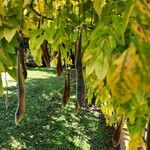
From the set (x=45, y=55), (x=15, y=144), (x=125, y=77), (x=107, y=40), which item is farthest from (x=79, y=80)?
(x=15, y=144)

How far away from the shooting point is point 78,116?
12.6 m

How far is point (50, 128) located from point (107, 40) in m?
9.54

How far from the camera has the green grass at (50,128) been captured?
9.91 m

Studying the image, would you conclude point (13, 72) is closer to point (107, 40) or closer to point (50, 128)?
point (107, 40)

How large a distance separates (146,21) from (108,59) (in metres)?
0.67

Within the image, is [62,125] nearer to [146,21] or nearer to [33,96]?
[33,96]

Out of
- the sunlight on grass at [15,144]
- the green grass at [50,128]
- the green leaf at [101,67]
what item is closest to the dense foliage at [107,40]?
the green leaf at [101,67]

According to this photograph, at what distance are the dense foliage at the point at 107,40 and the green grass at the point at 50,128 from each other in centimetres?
690

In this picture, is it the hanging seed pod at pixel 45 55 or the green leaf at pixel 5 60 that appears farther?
the hanging seed pod at pixel 45 55

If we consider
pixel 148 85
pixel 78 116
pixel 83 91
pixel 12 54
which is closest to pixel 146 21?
pixel 148 85

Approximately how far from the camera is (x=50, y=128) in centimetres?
1113

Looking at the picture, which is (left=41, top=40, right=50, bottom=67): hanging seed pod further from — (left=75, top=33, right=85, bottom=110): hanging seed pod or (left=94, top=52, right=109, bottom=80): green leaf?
(left=94, top=52, right=109, bottom=80): green leaf

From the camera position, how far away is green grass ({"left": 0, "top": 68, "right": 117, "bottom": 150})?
9.91 meters

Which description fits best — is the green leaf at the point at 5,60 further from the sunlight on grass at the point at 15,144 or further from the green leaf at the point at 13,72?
the sunlight on grass at the point at 15,144
